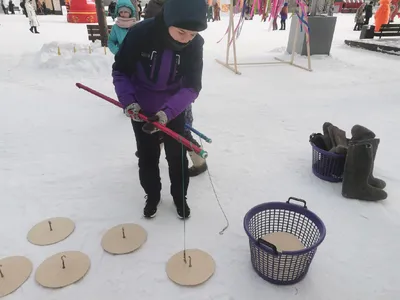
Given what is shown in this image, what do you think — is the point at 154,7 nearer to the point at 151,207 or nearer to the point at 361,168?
the point at 151,207

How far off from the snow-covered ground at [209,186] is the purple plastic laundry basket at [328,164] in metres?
0.06

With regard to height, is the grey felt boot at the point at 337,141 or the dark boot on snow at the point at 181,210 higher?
the grey felt boot at the point at 337,141

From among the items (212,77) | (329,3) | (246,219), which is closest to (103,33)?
(212,77)

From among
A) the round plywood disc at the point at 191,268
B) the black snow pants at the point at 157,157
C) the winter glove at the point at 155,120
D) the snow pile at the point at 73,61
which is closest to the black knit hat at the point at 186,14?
the winter glove at the point at 155,120

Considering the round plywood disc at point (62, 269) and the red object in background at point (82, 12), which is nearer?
the round plywood disc at point (62, 269)

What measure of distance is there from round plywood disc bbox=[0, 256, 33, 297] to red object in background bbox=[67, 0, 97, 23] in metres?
16.1

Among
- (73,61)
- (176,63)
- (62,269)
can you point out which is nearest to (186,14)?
(176,63)

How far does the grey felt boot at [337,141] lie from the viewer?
226 centimetres

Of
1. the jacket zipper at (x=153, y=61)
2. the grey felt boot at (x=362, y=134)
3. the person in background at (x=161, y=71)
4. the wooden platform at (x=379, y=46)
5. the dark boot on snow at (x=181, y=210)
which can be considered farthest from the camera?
the wooden platform at (x=379, y=46)

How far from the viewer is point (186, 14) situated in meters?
1.37

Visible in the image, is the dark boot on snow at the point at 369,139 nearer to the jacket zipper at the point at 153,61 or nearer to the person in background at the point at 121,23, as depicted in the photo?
the jacket zipper at the point at 153,61

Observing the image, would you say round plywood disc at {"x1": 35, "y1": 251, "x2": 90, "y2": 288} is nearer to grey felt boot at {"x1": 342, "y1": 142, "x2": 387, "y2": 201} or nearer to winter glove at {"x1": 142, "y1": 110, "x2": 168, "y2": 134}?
winter glove at {"x1": 142, "y1": 110, "x2": 168, "y2": 134}

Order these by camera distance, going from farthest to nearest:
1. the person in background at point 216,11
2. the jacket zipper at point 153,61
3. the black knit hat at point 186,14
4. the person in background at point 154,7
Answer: the person in background at point 216,11
the person in background at point 154,7
the jacket zipper at point 153,61
the black knit hat at point 186,14

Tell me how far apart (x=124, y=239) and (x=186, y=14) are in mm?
1298
